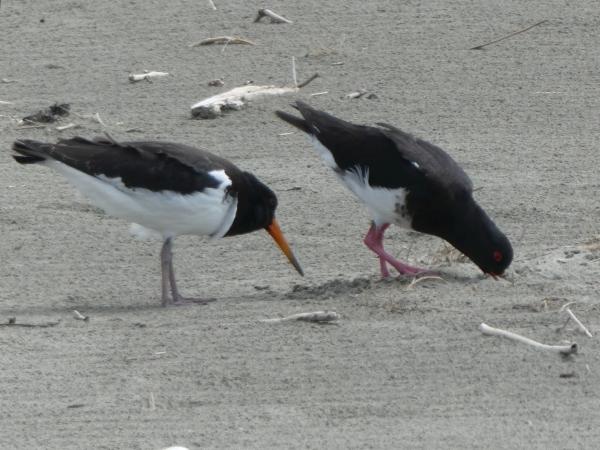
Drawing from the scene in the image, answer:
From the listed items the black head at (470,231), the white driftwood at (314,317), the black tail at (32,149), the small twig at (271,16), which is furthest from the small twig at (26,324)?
the small twig at (271,16)

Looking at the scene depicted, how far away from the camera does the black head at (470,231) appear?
755 cm

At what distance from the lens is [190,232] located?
781 cm

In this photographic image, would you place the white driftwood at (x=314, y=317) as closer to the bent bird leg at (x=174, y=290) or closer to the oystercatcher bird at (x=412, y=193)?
the bent bird leg at (x=174, y=290)

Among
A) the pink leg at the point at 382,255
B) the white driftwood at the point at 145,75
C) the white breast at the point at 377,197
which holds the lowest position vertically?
the white driftwood at the point at 145,75

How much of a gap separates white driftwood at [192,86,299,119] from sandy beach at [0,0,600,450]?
0.28 feet

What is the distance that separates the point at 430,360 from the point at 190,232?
5.99 ft

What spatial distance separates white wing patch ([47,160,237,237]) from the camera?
25.0 feet

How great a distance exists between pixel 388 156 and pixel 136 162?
138 cm

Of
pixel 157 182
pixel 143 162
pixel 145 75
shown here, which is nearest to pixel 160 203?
pixel 157 182

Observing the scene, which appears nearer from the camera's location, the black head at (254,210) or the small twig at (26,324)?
the small twig at (26,324)

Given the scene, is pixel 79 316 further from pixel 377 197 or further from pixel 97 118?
pixel 97 118

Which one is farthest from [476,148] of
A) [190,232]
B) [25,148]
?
[25,148]

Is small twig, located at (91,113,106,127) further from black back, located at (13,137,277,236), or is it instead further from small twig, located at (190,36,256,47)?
black back, located at (13,137,277,236)

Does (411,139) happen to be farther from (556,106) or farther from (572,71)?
(572,71)
